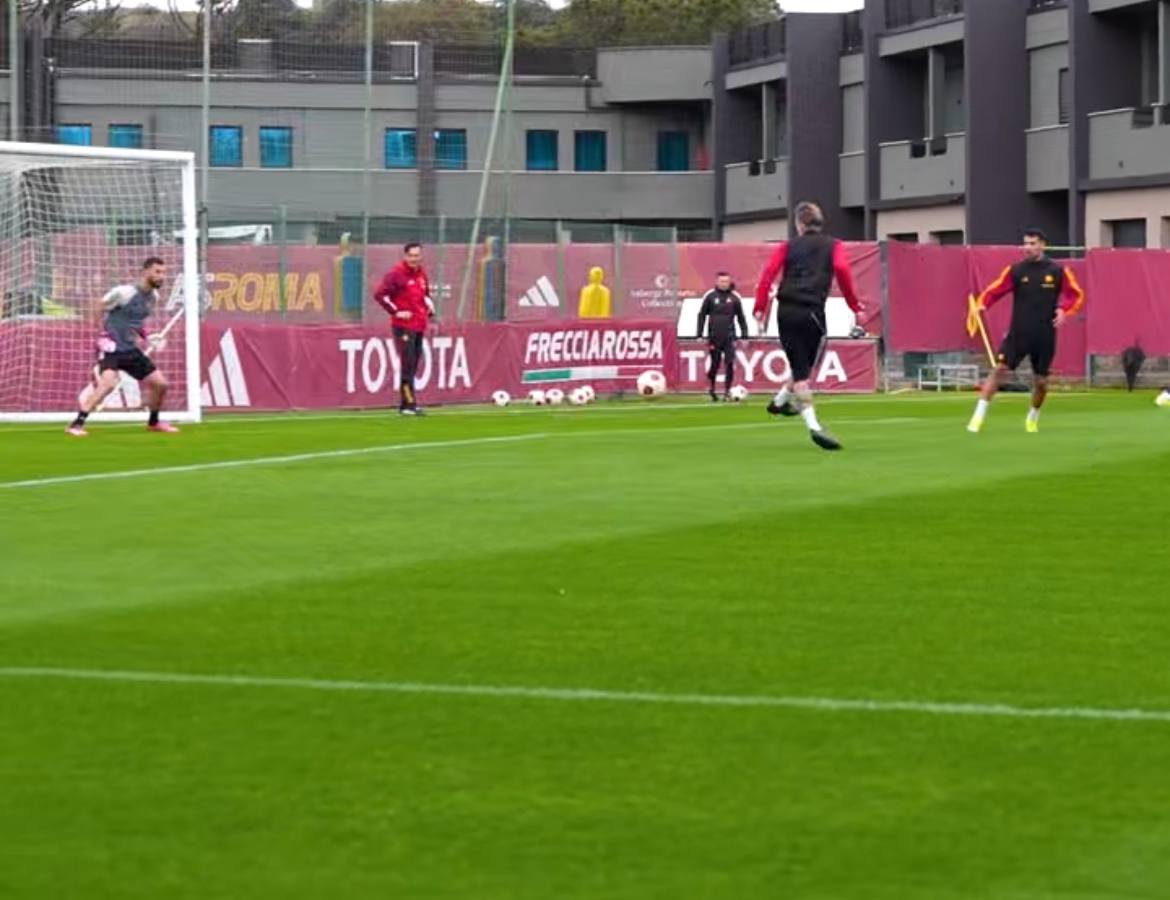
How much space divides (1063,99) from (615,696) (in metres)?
52.1

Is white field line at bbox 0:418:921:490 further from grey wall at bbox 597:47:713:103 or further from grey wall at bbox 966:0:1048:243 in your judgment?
grey wall at bbox 597:47:713:103

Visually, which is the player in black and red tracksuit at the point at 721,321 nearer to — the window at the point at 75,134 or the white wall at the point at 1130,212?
the window at the point at 75,134

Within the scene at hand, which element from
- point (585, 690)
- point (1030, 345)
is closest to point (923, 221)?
point (1030, 345)

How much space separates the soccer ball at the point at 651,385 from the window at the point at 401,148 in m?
26.2

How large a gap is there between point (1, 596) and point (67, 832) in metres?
4.98

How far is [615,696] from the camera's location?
851 centimetres

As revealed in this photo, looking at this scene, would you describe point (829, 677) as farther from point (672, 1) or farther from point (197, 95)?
point (672, 1)

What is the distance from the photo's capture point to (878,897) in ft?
19.0

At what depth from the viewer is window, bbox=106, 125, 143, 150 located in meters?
46.1

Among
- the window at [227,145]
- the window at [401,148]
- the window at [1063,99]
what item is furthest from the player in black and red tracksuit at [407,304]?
the window at [401,148]

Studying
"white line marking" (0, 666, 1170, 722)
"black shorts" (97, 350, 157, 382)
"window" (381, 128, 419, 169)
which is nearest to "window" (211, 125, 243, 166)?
"window" (381, 128, 419, 169)

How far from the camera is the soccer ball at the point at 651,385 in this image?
126 ft

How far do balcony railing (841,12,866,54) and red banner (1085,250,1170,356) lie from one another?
21881 mm

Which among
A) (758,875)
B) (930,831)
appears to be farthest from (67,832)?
(930,831)
